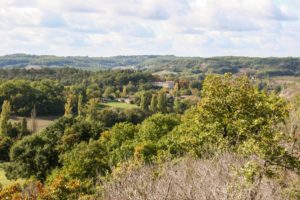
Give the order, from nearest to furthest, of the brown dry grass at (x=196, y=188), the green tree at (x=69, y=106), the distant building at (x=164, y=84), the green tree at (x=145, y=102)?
the brown dry grass at (x=196, y=188) → the green tree at (x=69, y=106) → the green tree at (x=145, y=102) → the distant building at (x=164, y=84)

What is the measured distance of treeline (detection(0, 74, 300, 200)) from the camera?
17.1m

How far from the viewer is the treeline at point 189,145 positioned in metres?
17.1

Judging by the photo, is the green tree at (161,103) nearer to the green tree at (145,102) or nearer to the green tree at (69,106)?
the green tree at (145,102)

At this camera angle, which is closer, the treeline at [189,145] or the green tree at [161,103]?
the treeline at [189,145]

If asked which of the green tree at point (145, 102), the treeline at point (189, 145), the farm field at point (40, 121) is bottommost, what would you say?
the farm field at point (40, 121)

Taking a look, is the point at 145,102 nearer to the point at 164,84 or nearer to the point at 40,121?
the point at 40,121

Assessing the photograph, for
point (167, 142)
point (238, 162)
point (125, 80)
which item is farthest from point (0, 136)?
point (125, 80)

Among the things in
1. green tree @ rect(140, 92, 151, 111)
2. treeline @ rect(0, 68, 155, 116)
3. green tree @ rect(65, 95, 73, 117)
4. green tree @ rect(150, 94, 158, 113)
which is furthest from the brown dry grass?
green tree @ rect(140, 92, 151, 111)

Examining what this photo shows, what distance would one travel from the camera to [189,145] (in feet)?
95.9

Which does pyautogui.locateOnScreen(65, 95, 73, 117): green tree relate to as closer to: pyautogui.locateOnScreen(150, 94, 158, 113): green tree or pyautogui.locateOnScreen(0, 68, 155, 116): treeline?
pyautogui.locateOnScreen(0, 68, 155, 116): treeline

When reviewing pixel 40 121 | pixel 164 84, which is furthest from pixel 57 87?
pixel 164 84

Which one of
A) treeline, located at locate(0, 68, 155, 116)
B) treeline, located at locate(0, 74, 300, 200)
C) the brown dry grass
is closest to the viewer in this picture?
the brown dry grass

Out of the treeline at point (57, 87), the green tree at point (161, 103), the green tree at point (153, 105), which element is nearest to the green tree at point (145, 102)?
the green tree at point (153, 105)

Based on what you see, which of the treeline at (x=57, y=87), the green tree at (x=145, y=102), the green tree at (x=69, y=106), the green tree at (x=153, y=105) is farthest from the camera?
the green tree at (x=145, y=102)
